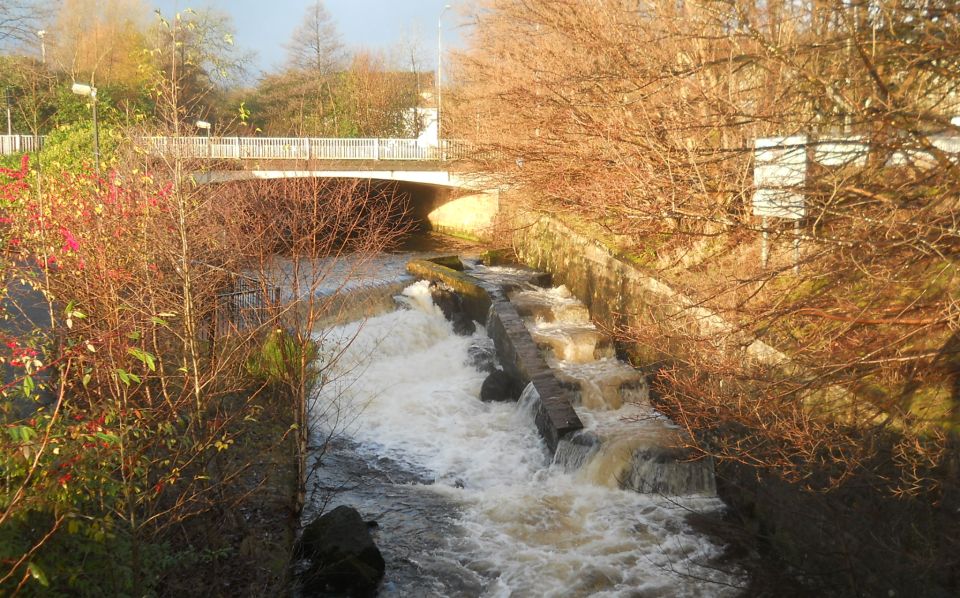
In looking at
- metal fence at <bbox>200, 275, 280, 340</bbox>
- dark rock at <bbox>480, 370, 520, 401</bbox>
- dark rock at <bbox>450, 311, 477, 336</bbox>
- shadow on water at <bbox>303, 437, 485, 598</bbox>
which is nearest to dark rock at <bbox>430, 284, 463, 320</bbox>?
dark rock at <bbox>450, 311, 477, 336</bbox>

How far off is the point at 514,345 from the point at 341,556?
6463 mm

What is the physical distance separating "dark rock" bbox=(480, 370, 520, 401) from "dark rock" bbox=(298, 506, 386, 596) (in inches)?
205

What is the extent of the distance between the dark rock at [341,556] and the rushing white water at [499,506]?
34cm

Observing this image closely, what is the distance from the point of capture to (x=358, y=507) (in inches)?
364

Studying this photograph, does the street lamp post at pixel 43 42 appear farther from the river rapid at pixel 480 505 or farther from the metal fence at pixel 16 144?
the river rapid at pixel 480 505

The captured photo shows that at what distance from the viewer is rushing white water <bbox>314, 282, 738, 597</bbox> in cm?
775

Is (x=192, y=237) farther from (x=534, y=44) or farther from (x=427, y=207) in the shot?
(x=427, y=207)

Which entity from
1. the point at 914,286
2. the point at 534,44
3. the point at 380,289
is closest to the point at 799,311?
the point at 914,286

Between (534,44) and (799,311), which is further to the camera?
(534,44)

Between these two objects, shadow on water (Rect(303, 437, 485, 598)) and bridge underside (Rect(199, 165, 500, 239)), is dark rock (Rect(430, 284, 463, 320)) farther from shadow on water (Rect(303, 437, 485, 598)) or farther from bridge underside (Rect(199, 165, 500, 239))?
bridge underside (Rect(199, 165, 500, 239))

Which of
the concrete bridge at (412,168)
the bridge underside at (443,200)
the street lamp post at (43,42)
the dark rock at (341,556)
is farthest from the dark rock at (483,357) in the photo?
the bridge underside at (443,200)

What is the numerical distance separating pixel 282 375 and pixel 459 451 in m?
3.52

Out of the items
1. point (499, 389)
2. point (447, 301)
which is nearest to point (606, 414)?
point (499, 389)

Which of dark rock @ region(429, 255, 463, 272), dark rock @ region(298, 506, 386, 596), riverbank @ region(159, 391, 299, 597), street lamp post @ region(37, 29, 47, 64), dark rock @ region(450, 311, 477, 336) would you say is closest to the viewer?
riverbank @ region(159, 391, 299, 597)
